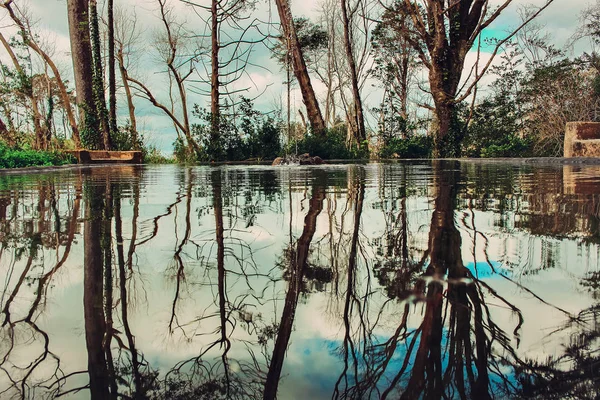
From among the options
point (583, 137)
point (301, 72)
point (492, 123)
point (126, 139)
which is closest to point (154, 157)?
point (126, 139)

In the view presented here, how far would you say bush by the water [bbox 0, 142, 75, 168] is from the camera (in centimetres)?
1005

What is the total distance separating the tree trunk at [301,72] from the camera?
16078mm

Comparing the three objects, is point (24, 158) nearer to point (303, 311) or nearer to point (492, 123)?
point (303, 311)

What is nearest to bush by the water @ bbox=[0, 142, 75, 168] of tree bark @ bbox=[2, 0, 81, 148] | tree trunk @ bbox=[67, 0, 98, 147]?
tree trunk @ bbox=[67, 0, 98, 147]

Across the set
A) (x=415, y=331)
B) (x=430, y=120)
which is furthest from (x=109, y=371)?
(x=430, y=120)

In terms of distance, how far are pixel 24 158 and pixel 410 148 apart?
1324 centimetres

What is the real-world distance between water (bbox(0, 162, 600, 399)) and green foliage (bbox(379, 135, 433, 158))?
55.8 feet

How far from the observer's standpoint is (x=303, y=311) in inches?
42.0

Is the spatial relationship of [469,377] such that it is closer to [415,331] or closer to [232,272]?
[415,331]

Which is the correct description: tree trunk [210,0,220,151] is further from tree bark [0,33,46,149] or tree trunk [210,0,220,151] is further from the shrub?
the shrub

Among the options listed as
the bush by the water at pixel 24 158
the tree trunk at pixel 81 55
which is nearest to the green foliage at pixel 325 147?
the bush by the water at pixel 24 158

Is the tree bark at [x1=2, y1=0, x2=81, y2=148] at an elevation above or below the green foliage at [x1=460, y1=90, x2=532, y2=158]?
above

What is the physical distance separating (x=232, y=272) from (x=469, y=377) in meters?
0.79

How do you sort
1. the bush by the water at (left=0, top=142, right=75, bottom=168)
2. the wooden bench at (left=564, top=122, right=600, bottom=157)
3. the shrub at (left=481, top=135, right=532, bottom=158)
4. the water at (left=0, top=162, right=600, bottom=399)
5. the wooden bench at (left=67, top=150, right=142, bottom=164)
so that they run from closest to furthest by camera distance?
the water at (left=0, top=162, right=600, bottom=399)
the bush by the water at (left=0, top=142, right=75, bottom=168)
the wooden bench at (left=564, top=122, right=600, bottom=157)
the wooden bench at (left=67, top=150, right=142, bottom=164)
the shrub at (left=481, top=135, right=532, bottom=158)
